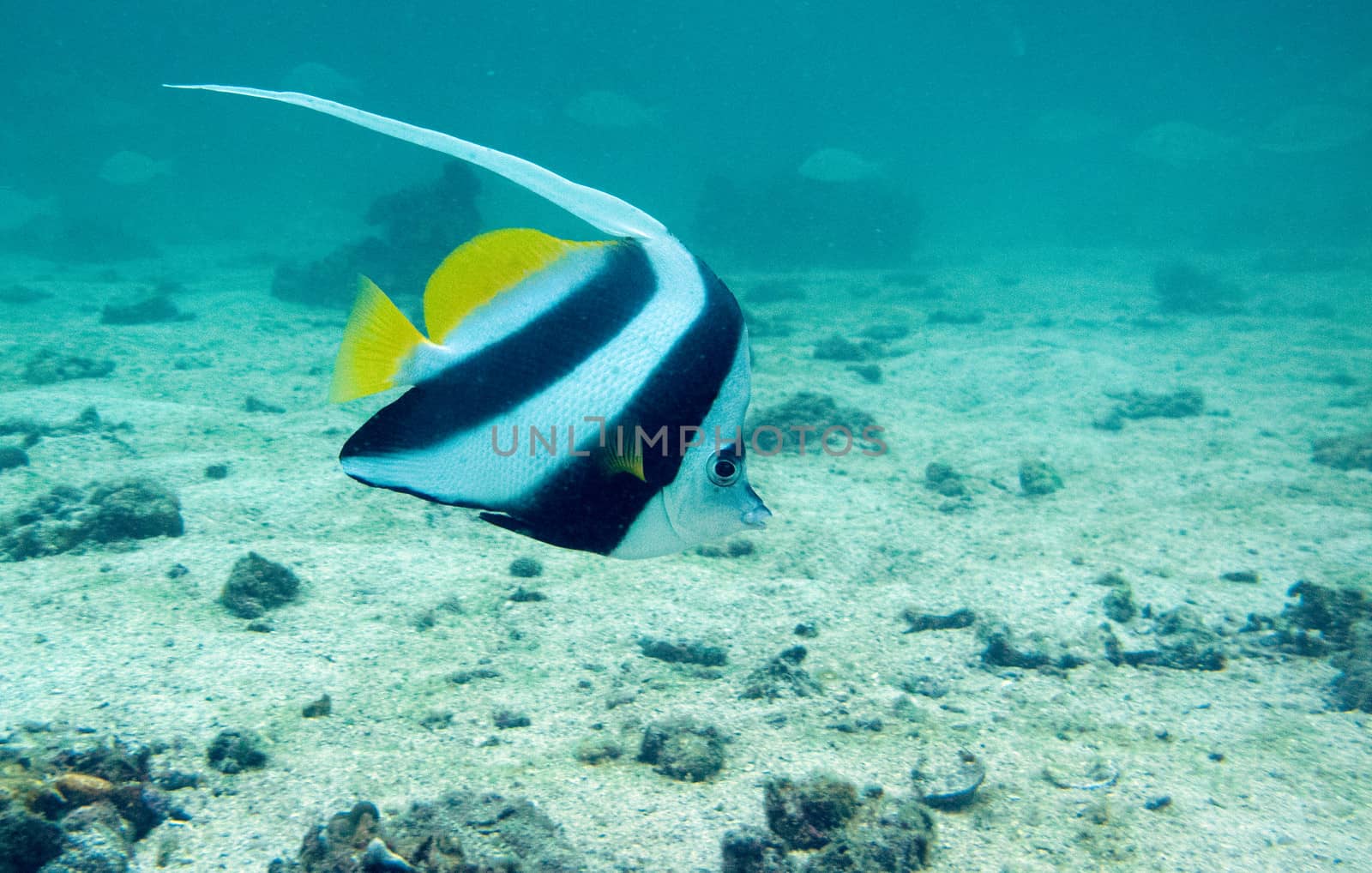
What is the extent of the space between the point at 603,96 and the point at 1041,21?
5010 centimetres

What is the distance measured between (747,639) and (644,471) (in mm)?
3398

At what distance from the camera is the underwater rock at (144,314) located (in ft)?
44.5

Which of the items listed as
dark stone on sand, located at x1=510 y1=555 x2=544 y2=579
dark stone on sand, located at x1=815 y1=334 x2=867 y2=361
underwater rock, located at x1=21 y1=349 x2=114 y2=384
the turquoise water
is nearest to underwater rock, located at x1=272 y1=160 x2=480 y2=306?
the turquoise water

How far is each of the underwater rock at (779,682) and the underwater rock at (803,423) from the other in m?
4.01

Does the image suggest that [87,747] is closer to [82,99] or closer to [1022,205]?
[82,99]

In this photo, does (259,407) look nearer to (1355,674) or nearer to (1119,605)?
(1119,605)

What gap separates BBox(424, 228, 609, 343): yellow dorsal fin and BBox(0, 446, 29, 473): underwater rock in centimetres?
740

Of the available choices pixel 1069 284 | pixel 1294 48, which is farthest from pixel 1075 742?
pixel 1294 48

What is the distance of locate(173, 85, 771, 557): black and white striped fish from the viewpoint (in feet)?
3.13

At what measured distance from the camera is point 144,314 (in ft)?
44.9

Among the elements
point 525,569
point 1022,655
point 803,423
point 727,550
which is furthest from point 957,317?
point 525,569

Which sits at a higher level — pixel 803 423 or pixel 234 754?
pixel 803 423

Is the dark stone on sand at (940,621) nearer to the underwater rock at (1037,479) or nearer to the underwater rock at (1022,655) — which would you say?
the underwater rock at (1022,655)

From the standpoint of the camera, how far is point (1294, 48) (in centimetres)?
5178
